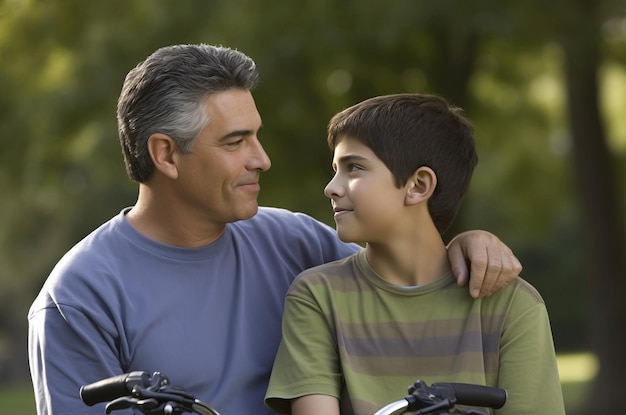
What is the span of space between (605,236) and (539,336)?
324 inches

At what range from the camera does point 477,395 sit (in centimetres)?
242

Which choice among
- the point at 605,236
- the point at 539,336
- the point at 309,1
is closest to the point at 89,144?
the point at 309,1

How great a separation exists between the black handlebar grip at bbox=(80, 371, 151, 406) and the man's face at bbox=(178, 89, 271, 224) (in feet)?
2.75

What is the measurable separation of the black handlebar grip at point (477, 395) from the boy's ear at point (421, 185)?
0.73 m

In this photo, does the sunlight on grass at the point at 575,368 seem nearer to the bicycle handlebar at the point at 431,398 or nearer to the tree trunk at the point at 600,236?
the tree trunk at the point at 600,236

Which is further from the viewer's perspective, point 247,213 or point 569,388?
point 569,388

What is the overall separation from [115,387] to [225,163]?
926mm

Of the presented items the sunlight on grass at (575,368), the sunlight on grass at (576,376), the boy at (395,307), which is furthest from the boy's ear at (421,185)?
the sunlight on grass at (575,368)

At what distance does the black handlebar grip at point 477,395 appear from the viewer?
2385 mm

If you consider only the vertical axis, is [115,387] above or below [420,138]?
below

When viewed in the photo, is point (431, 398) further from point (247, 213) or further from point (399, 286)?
point (247, 213)

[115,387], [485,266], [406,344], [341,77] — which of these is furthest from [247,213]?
[341,77]

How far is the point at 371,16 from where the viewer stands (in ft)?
27.0

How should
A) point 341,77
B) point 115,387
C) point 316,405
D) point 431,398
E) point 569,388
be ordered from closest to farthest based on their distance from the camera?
point 431,398
point 115,387
point 316,405
point 341,77
point 569,388
